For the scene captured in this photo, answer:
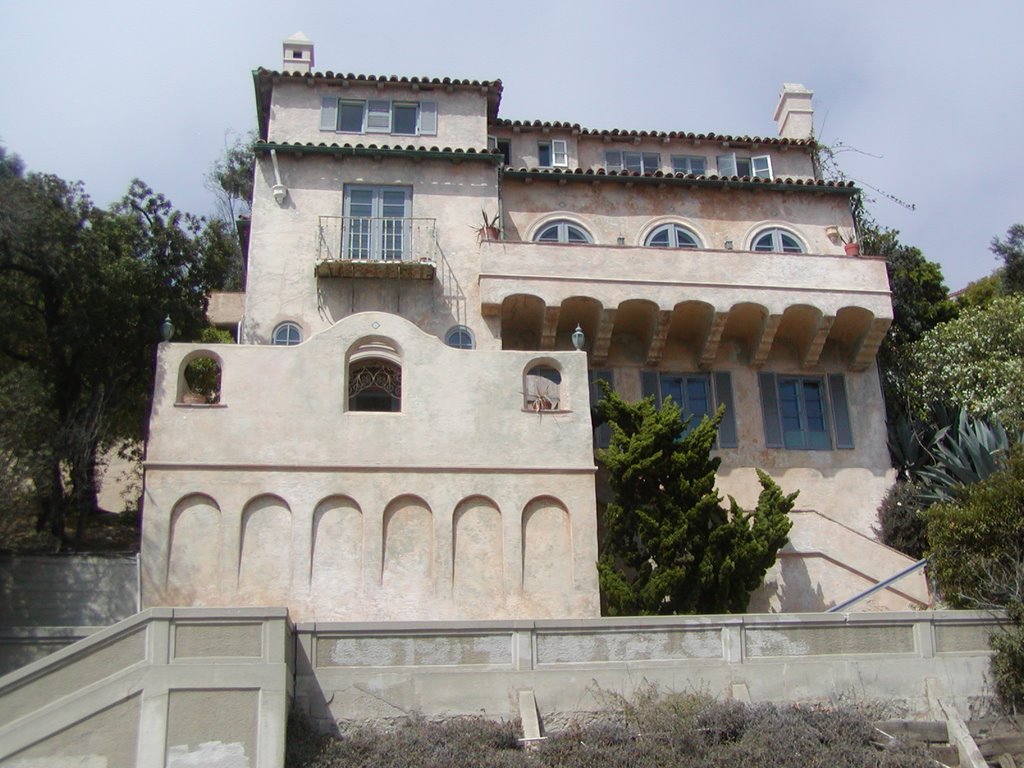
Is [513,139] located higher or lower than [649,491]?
higher

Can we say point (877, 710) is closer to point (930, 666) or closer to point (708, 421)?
point (930, 666)

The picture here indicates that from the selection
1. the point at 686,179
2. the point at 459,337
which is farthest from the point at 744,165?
the point at 459,337

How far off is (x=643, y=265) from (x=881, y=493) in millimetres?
7257

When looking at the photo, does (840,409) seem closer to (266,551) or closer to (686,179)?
(686,179)

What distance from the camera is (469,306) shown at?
2452 centimetres

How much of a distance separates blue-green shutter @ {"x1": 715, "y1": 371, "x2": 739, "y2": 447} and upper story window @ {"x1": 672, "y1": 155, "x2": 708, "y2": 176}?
619 centimetres

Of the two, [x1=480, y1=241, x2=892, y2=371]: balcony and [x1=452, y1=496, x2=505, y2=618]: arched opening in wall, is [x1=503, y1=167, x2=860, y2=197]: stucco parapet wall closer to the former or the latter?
[x1=480, y1=241, x2=892, y2=371]: balcony

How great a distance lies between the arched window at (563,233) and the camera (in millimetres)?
26109

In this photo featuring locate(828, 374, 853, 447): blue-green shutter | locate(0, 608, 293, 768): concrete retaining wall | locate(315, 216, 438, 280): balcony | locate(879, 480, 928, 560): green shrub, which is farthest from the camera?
locate(828, 374, 853, 447): blue-green shutter

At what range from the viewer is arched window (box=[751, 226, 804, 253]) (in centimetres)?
2666

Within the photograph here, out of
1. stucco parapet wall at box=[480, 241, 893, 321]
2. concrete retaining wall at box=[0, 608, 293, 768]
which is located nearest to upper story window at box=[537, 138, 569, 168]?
stucco parapet wall at box=[480, 241, 893, 321]

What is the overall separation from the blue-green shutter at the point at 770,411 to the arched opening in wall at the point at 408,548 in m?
8.89

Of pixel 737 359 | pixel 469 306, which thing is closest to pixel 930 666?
pixel 737 359

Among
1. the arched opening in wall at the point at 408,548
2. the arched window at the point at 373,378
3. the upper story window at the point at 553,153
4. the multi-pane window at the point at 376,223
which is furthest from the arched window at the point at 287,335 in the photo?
the upper story window at the point at 553,153
